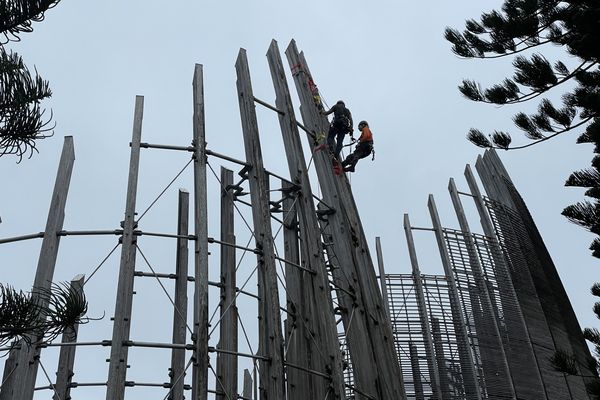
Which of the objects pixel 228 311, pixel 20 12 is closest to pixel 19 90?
pixel 20 12

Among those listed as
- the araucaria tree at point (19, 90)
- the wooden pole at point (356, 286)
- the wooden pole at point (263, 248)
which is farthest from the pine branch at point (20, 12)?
the wooden pole at point (356, 286)

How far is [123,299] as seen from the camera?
8.94m

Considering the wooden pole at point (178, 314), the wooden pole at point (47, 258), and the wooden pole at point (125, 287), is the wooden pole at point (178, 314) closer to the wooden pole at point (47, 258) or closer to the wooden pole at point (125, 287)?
the wooden pole at point (47, 258)

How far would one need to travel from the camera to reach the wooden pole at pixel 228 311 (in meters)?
11.3

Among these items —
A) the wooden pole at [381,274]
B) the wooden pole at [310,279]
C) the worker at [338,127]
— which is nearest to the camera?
the wooden pole at [310,279]

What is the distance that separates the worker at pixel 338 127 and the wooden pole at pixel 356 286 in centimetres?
17

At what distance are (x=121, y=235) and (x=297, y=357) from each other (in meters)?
3.91

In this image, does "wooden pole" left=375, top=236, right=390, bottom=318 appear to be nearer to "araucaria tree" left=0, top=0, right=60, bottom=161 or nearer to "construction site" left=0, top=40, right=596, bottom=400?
"construction site" left=0, top=40, right=596, bottom=400

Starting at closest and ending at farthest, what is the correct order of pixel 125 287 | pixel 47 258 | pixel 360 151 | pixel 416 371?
1. pixel 125 287
2. pixel 47 258
3. pixel 360 151
4. pixel 416 371

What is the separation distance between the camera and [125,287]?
909 cm

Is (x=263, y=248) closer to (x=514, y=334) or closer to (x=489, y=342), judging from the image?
(x=489, y=342)

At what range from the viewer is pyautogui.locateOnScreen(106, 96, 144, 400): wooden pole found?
8.44 meters

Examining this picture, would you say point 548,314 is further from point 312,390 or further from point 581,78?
point 312,390

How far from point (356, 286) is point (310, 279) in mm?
1006
